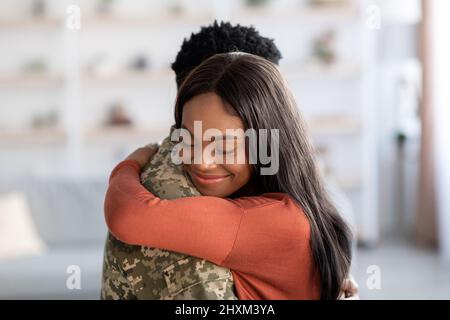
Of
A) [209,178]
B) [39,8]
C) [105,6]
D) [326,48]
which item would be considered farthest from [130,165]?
[39,8]

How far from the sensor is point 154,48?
4188mm

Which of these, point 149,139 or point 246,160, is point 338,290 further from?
point 149,139

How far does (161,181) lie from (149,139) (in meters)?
3.24

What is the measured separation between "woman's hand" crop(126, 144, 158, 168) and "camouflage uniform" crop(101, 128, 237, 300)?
0.05m

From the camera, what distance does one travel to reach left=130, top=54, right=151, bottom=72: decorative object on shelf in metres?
4.12

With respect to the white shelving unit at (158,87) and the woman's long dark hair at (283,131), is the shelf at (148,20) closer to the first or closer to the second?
the white shelving unit at (158,87)

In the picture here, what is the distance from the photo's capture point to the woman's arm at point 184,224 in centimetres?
78

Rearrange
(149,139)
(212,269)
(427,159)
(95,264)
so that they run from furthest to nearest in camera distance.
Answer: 1. (149,139)
2. (427,159)
3. (95,264)
4. (212,269)

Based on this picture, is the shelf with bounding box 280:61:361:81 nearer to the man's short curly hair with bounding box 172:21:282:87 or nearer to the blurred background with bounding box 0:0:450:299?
the blurred background with bounding box 0:0:450:299

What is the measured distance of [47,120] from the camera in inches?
165

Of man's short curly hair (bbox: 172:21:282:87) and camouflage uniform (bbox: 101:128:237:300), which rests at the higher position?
man's short curly hair (bbox: 172:21:282:87)

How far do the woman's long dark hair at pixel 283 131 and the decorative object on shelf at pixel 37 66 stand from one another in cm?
350

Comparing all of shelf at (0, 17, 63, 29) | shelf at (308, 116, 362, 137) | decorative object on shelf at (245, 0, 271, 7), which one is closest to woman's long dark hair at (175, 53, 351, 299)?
shelf at (308, 116, 362, 137)
